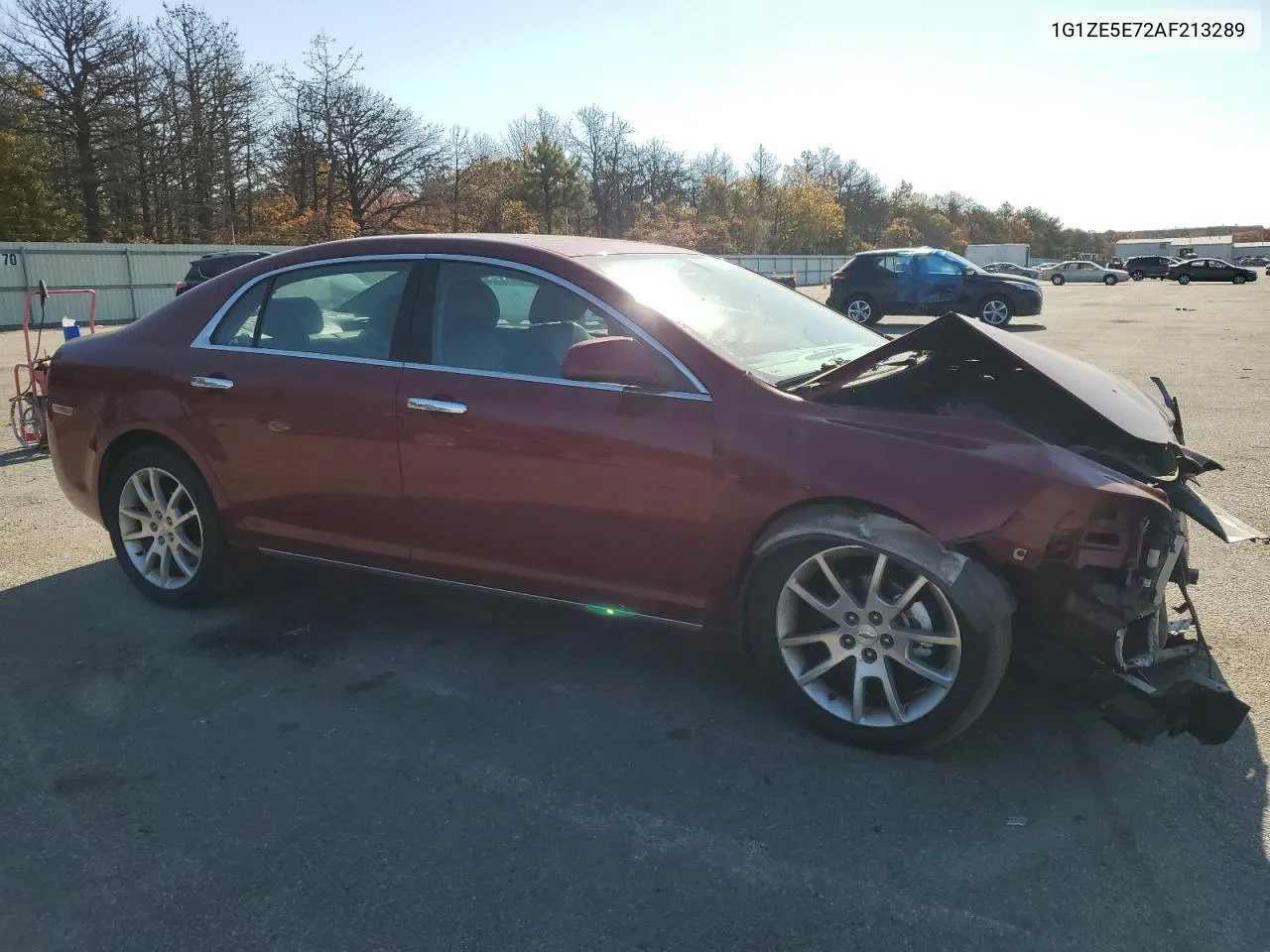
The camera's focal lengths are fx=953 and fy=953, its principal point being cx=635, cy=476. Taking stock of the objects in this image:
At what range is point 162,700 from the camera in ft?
11.7

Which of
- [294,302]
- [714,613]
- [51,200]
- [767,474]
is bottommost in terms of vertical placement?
[714,613]

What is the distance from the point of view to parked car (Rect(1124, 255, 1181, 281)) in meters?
65.8

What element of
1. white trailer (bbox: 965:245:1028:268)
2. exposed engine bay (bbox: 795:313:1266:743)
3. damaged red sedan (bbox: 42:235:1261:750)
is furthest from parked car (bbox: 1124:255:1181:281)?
damaged red sedan (bbox: 42:235:1261:750)

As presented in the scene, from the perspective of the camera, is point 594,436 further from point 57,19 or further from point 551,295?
point 57,19

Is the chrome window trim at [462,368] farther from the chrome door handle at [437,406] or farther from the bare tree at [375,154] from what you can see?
the bare tree at [375,154]

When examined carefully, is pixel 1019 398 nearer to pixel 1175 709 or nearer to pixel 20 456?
pixel 1175 709

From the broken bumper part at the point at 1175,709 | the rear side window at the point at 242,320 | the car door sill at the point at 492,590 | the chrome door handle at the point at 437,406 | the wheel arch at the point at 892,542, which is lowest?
the broken bumper part at the point at 1175,709

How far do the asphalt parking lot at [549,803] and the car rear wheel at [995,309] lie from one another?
17856mm

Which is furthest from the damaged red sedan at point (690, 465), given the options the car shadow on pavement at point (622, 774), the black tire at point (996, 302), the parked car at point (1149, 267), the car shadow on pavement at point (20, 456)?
the parked car at point (1149, 267)

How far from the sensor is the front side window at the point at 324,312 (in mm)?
3924

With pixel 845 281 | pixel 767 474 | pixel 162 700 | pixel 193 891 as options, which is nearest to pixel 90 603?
pixel 162 700

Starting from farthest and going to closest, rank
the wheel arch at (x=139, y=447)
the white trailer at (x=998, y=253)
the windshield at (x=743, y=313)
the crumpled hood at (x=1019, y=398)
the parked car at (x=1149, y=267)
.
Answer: the white trailer at (x=998, y=253)
the parked car at (x=1149, y=267)
the wheel arch at (x=139, y=447)
the windshield at (x=743, y=313)
the crumpled hood at (x=1019, y=398)

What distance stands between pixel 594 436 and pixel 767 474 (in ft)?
2.10

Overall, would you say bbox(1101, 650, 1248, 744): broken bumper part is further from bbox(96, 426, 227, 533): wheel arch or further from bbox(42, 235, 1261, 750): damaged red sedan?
bbox(96, 426, 227, 533): wheel arch
